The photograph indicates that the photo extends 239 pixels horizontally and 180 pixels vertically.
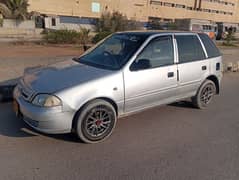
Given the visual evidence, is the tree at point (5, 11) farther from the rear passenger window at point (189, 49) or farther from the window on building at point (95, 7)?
the rear passenger window at point (189, 49)

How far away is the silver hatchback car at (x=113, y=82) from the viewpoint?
116 inches

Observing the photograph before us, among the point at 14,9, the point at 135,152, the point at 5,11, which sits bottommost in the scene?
the point at 135,152

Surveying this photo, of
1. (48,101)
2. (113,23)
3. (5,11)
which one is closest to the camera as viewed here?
(48,101)

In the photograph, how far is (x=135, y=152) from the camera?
306cm

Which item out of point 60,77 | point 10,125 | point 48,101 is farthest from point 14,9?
point 48,101

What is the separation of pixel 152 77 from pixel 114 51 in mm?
828

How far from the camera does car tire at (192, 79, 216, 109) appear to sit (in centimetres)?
459

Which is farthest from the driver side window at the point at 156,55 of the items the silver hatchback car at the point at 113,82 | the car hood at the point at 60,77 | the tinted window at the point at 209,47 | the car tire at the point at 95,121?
the tinted window at the point at 209,47

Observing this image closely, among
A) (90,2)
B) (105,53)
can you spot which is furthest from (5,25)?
(105,53)

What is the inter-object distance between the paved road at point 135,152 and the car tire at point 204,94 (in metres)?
0.52

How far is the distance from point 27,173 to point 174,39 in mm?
3222

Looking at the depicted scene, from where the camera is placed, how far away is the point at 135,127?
3.81 m

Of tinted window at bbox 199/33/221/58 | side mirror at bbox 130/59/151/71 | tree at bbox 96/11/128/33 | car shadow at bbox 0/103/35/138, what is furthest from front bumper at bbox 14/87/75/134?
tree at bbox 96/11/128/33

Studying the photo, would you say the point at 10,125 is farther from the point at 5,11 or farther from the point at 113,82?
the point at 5,11
